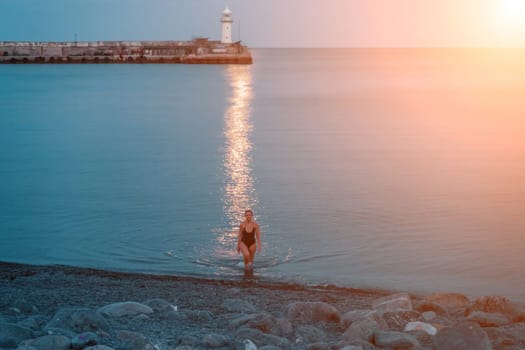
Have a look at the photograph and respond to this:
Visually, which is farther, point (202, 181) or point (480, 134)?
point (480, 134)

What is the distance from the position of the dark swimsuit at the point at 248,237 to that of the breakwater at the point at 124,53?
314 feet

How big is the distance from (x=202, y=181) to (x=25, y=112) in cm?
2607

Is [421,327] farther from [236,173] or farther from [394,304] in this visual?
[236,173]

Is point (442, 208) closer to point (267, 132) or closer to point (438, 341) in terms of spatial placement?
point (438, 341)

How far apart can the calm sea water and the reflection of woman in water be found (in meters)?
0.29

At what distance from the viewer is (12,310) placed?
8.98 metres

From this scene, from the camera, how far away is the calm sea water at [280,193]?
13.3 m

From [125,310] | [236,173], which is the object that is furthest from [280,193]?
[125,310]

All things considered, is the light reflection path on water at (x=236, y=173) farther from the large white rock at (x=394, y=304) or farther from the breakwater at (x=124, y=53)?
the breakwater at (x=124, y=53)

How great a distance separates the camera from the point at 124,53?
108250 mm

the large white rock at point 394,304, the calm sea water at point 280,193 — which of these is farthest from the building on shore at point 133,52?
the large white rock at point 394,304

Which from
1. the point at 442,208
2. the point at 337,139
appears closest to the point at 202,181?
the point at 442,208

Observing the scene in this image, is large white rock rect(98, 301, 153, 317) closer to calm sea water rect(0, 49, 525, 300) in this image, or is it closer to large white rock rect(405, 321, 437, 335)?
large white rock rect(405, 321, 437, 335)

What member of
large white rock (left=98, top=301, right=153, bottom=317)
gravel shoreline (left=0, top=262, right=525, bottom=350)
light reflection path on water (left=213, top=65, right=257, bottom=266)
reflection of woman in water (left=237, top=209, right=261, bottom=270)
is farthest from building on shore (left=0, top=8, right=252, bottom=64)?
large white rock (left=98, top=301, right=153, bottom=317)
